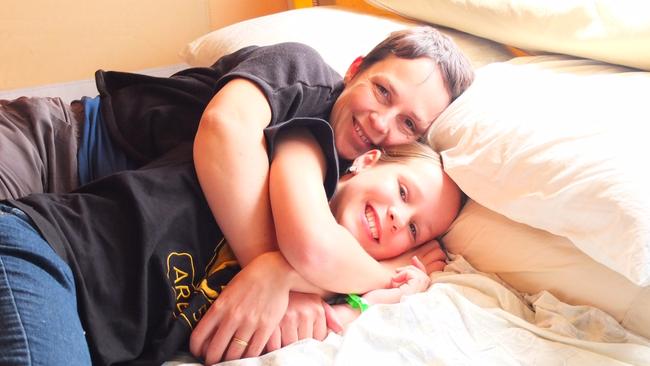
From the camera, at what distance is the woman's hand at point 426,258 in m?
0.90

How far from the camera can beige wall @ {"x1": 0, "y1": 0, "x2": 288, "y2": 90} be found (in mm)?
1726

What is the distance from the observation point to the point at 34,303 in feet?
1.89

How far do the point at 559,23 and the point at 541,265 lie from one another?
61 centimetres

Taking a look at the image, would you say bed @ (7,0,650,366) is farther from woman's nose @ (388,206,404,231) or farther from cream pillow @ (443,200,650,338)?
woman's nose @ (388,206,404,231)

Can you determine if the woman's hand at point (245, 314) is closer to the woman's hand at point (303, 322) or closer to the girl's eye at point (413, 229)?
the woman's hand at point (303, 322)

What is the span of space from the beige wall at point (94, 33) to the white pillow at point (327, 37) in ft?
1.69

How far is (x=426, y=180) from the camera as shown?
2.96 feet

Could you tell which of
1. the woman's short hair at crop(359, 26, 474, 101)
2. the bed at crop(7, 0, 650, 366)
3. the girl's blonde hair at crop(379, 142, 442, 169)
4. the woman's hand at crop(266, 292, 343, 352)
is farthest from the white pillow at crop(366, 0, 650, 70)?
the woman's hand at crop(266, 292, 343, 352)

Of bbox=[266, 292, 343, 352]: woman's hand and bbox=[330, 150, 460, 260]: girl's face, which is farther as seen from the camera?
bbox=[330, 150, 460, 260]: girl's face

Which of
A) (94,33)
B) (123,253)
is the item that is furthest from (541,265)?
(94,33)

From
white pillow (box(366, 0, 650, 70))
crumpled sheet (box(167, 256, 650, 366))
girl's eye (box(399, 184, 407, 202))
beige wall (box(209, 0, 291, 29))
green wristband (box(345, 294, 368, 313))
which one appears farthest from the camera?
beige wall (box(209, 0, 291, 29))

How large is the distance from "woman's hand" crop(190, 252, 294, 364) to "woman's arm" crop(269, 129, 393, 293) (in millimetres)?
36

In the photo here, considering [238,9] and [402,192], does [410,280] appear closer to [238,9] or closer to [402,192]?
[402,192]

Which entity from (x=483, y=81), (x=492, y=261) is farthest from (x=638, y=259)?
(x=483, y=81)
